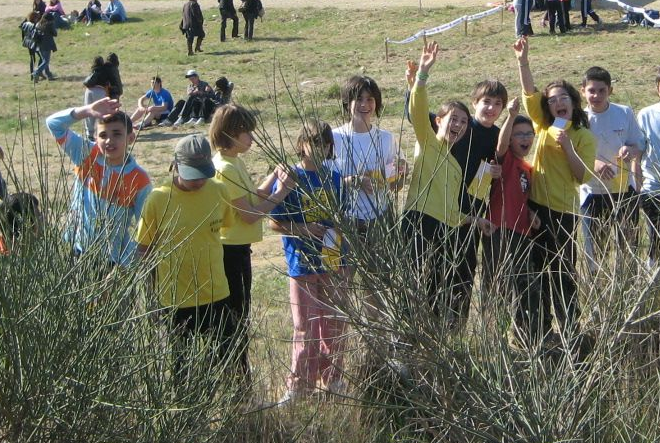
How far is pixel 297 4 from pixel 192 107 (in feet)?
47.9

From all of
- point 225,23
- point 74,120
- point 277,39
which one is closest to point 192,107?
point 277,39

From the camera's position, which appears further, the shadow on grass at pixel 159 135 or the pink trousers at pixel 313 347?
the shadow on grass at pixel 159 135

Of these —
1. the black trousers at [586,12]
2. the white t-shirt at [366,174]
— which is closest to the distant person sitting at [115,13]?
the black trousers at [586,12]

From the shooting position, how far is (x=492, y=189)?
571cm

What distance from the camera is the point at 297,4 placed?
31.9 m

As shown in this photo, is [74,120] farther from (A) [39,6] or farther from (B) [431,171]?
(A) [39,6]

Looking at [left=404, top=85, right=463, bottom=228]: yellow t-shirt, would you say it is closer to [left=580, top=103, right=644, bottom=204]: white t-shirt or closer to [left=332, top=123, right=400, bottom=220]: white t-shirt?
[left=332, top=123, right=400, bottom=220]: white t-shirt

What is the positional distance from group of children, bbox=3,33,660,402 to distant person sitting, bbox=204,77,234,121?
30.4 feet

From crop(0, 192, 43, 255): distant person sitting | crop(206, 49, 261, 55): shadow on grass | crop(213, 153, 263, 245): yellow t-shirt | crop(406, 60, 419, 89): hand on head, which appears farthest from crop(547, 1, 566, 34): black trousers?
crop(0, 192, 43, 255): distant person sitting

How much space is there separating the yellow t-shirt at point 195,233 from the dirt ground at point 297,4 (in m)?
21.7

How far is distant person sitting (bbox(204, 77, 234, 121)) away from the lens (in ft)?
50.1

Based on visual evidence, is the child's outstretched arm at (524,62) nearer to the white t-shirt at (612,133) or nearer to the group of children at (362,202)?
the group of children at (362,202)

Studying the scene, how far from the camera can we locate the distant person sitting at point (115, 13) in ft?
105

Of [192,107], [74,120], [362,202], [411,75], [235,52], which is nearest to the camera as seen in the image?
[362,202]
